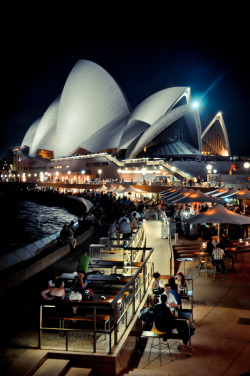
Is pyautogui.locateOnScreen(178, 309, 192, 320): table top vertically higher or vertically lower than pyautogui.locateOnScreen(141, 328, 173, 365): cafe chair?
higher

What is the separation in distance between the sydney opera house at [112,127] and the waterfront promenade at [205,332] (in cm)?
3402

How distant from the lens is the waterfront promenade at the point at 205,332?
154 inches

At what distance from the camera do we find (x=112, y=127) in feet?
167

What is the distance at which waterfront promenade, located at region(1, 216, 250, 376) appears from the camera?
12.8 ft

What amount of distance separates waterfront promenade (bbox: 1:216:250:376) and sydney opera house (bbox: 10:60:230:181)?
34018mm

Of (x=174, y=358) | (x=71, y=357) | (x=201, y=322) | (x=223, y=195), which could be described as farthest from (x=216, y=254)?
(x=223, y=195)

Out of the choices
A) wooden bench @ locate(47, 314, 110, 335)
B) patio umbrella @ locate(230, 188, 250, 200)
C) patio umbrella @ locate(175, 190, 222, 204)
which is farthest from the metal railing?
patio umbrella @ locate(230, 188, 250, 200)

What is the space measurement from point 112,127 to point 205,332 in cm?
4726

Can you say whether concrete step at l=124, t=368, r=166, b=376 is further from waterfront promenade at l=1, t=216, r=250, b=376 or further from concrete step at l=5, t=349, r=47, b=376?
concrete step at l=5, t=349, r=47, b=376

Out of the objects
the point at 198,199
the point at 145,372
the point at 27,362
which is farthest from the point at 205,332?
the point at 198,199

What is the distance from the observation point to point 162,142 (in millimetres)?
50406

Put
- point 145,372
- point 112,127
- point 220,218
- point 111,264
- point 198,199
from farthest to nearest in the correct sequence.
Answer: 1. point 112,127
2. point 198,199
3. point 220,218
4. point 111,264
5. point 145,372

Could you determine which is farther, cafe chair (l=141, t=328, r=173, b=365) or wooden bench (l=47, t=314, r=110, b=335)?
cafe chair (l=141, t=328, r=173, b=365)

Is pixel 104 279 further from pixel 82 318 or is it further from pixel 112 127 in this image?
pixel 112 127
